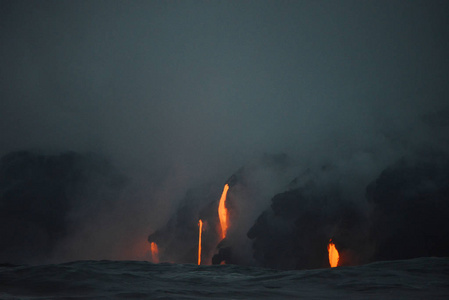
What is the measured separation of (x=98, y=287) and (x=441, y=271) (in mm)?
7873

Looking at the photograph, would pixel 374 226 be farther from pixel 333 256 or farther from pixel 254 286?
pixel 254 286

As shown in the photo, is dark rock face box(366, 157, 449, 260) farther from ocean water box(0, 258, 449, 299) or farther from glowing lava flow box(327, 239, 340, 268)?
ocean water box(0, 258, 449, 299)

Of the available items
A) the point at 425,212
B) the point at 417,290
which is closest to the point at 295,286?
the point at 417,290

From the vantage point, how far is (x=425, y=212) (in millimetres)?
23469

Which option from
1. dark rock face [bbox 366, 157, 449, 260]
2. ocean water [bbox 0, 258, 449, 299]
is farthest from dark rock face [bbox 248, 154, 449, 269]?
ocean water [bbox 0, 258, 449, 299]

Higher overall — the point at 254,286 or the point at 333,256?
the point at 254,286

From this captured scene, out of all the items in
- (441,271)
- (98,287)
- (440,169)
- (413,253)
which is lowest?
(413,253)

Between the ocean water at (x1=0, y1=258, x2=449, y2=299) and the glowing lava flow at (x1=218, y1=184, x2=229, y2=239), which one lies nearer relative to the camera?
the ocean water at (x1=0, y1=258, x2=449, y2=299)

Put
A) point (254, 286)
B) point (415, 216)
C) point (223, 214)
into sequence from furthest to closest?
point (223, 214) < point (415, 216) < point (254, 286)

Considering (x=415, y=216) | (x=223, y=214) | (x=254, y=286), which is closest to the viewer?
(x=254, y=286)

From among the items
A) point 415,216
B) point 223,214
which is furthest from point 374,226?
point 223,214

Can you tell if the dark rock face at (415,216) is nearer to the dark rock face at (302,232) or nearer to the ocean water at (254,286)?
the dark rock face at (302,232)

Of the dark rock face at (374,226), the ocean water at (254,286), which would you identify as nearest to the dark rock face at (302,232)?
the dark rock face at (374,226)

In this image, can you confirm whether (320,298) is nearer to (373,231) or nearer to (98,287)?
(98,287)
